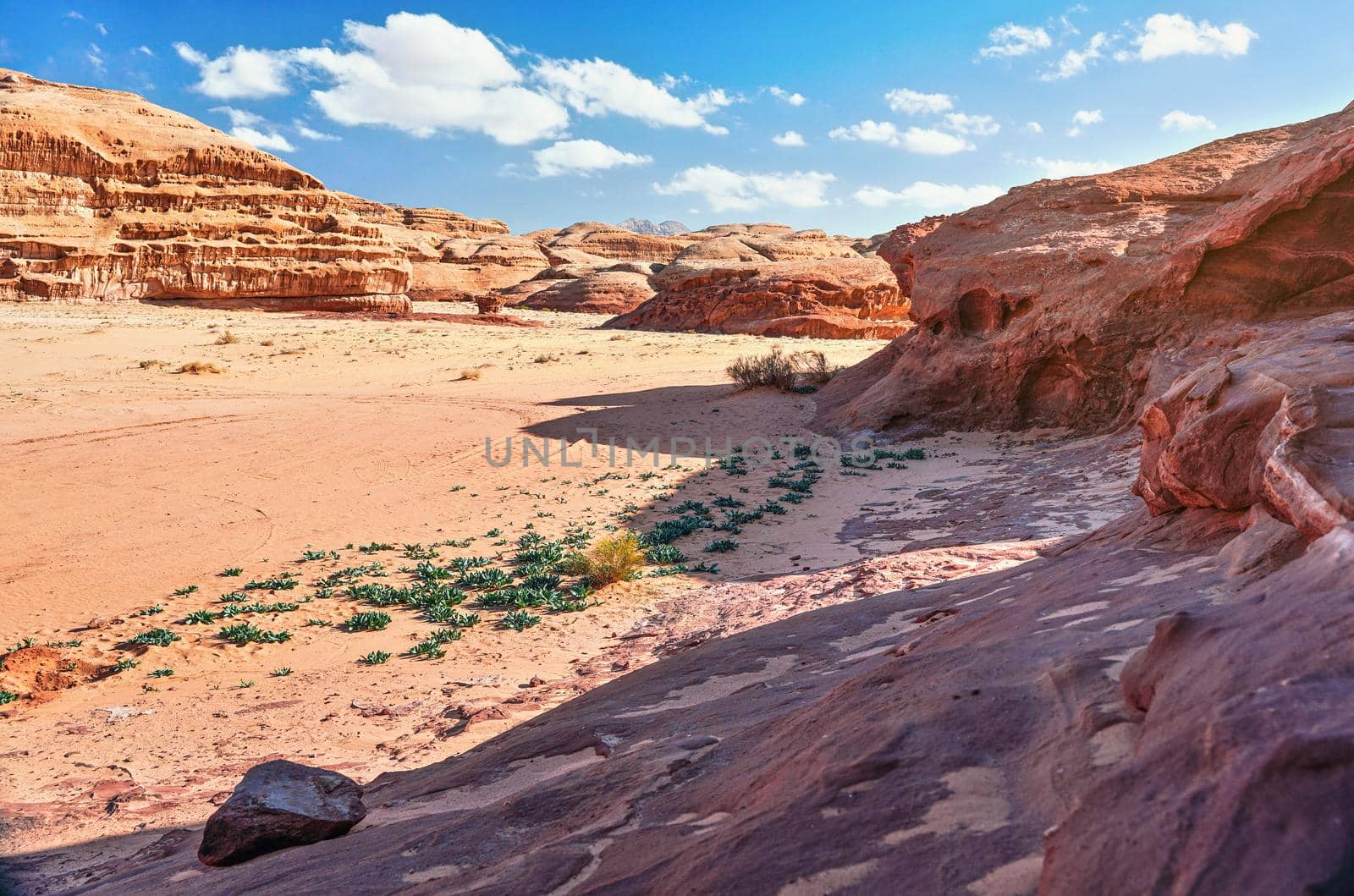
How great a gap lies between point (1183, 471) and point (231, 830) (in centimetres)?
420

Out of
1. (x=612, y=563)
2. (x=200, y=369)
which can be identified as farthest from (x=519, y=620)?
(x=200, y=369)

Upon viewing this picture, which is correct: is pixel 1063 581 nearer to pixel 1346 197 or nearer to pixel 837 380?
pixel 1346 197

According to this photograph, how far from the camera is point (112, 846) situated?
157 inches

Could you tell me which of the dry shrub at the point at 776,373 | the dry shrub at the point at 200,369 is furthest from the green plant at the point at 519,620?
the dry shrub at the point at 200,369

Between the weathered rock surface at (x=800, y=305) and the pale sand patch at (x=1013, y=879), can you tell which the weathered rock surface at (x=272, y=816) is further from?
→ the weathered rock surface at (x=800, y=305)

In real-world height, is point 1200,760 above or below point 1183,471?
below

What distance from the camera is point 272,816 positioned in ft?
10.4

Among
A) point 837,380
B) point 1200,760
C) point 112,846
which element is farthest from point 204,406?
point 1200,760

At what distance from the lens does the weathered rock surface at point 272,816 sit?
10.2ft

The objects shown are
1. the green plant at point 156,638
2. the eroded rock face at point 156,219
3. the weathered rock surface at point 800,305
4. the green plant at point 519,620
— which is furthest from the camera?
the eroded rock face at point 156,219

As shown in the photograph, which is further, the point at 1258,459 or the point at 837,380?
the point at 837,380

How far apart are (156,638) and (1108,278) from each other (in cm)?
1318

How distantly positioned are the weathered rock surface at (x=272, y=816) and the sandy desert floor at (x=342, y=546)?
3.52 ft

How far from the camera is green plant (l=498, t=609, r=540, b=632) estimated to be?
7.27 meters
